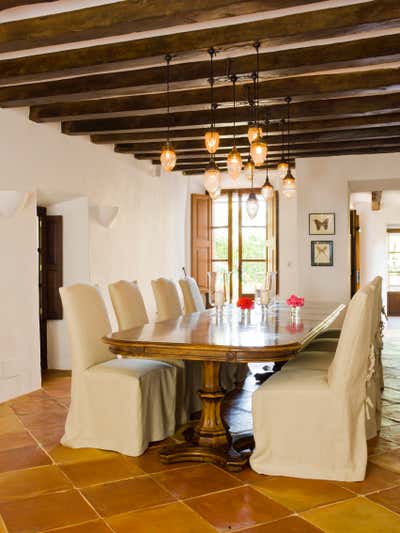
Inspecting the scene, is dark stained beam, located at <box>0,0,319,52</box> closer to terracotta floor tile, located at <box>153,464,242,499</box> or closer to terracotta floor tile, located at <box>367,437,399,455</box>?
terracotta floor tile, located at <box>153,464,242,499</box>

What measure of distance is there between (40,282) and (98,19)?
3.41 metres

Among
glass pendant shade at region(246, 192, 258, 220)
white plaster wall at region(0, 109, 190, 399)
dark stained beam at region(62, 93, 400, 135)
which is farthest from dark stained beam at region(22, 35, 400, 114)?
glass pendant shade at region(246, 192, 258, 220)

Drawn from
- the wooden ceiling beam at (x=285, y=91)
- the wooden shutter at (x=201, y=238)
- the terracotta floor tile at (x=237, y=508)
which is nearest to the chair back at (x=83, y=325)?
the terracotta floor tile at (x=237, y=508)

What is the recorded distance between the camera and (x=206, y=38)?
368 cm

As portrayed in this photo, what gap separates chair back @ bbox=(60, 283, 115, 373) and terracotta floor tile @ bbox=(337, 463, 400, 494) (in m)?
1.66

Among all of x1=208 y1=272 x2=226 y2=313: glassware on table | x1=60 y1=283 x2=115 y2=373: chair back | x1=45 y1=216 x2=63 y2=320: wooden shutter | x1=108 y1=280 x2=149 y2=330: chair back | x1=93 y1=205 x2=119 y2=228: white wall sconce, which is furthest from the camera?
x1=93 y1=205 x2=119 y2=228: white wall sconce

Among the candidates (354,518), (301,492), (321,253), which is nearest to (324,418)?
(301,492)

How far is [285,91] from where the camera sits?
15.9 feet

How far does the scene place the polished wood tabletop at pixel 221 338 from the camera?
3.02 metres

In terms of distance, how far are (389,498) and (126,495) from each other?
1248 mm

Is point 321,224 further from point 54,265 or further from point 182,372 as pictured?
point 182,372

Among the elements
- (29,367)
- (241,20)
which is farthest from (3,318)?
(241,20)

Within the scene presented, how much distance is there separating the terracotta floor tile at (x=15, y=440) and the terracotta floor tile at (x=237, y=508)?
1.41 m

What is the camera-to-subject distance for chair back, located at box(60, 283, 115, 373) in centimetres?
371
